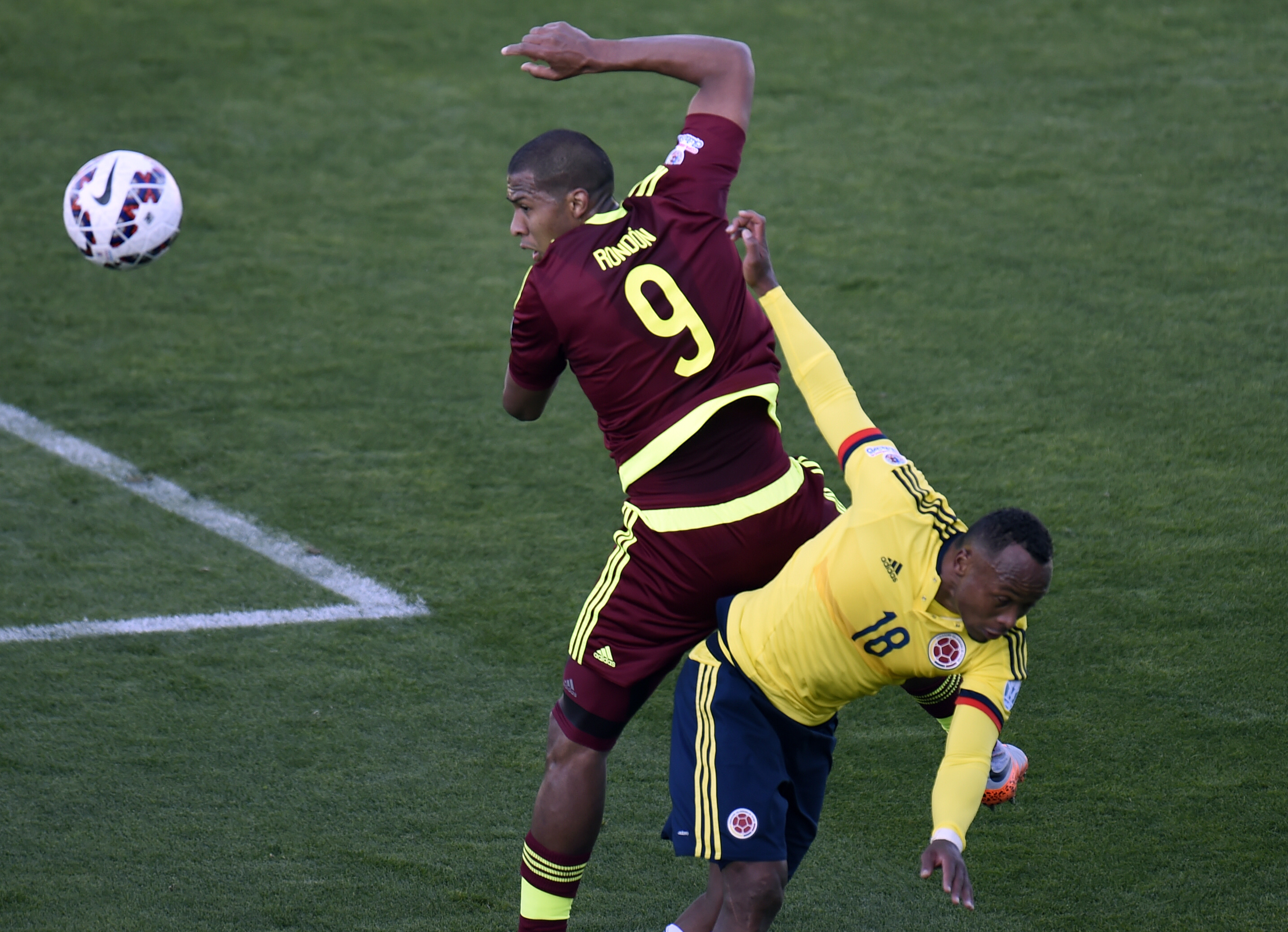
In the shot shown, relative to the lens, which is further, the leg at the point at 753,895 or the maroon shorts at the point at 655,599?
the maroon shorts at the point at 655,599

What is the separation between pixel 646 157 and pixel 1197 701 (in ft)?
19.3

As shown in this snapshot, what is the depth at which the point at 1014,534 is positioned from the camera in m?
3.38

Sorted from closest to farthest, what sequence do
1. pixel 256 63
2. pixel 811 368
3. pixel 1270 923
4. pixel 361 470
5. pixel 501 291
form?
pixel 811 368, pixel 1270 923, pixel 361 470, pixel 501 291, pixel 256 63

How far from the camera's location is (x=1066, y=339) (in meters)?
7.97

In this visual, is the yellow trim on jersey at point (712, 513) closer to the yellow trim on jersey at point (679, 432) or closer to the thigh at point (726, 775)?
the yellow trim on jersey at point (679, 432)

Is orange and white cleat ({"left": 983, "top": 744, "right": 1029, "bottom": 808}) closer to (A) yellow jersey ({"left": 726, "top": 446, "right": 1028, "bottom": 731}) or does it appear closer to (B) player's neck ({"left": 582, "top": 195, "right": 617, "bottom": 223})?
(A) yellow jersey ({"left": 726, "top": 446, "right": 1028, "bottom": 731})

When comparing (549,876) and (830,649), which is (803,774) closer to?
(830,649)

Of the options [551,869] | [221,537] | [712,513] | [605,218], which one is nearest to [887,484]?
[712,513]

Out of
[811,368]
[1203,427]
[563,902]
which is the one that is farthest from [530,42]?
[1203,427]

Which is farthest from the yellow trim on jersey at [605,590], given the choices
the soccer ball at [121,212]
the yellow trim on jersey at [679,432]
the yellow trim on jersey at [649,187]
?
the soccer ball at [121,212]

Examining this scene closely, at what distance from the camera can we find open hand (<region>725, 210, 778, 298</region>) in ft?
13.1

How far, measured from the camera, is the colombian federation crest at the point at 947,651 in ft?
11.9

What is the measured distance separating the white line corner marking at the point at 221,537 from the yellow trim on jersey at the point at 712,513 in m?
2.17

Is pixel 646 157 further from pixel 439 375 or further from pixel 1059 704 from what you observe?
pixel 1059 704
